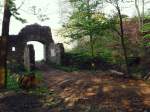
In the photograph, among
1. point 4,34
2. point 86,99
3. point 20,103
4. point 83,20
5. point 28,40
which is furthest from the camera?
point 28,40

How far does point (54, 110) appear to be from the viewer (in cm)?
1231

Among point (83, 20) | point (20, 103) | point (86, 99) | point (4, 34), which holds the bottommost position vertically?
point (20, 103)

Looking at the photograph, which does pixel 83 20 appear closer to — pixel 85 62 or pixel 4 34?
pixel 85 62

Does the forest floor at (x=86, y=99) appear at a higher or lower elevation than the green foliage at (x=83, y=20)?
lower

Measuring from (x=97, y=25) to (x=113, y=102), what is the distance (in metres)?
9.92

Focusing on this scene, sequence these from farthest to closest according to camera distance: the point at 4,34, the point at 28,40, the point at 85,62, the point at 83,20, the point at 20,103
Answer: the point at 28,40 < the point at 85,62 < the point at 83,20 < the point at 4,34 < the point at 20,103

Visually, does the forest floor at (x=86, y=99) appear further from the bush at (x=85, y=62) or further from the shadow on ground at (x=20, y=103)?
the bush at (x=85, y=62)

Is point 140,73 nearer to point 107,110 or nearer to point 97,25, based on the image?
point 97,25

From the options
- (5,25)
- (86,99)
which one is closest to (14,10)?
(5,25)

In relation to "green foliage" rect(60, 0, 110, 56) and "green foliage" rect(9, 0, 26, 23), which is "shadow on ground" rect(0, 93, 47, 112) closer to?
"green foliage" rect(9, 0, 26, 23)

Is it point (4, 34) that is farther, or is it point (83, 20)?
point (83, 20)

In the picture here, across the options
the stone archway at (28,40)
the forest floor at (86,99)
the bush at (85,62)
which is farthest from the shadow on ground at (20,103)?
the stone archway at (28,40)

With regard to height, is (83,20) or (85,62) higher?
(83,20)

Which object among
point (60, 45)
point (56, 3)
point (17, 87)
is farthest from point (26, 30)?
point (56, 3)
